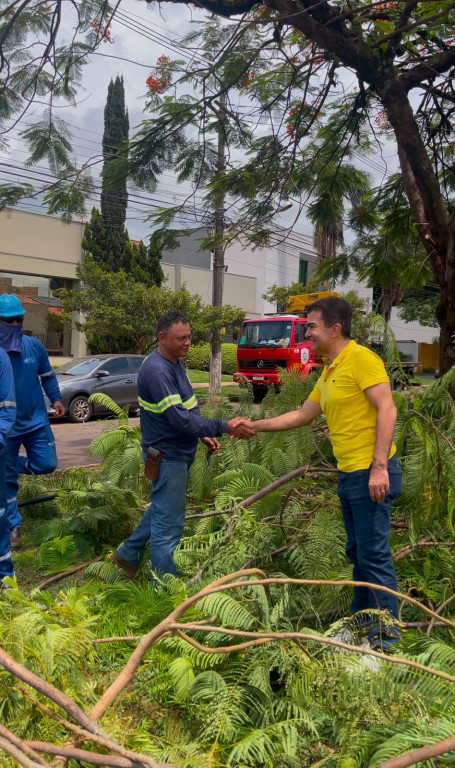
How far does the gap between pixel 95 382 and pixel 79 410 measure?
0.76 m

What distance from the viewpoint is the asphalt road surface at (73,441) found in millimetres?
9617

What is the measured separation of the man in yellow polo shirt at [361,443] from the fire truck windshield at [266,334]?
55.9ft

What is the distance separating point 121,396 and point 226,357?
18.1 metres

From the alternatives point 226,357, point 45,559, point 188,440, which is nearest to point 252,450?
point 188,440

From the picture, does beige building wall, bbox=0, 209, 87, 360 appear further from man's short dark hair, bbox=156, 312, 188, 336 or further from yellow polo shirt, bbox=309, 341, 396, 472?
yellow polo shirt, bbox=309, 341, 396, 472

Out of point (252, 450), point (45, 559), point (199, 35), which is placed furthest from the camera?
point (199, 35)

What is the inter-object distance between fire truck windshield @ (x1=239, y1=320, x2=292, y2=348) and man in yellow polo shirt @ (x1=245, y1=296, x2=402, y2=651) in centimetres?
1705

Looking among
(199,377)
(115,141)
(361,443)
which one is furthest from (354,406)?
(115,141)

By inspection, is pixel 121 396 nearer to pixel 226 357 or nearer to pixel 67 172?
pixel 67 172

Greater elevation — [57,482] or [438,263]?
[438,263]

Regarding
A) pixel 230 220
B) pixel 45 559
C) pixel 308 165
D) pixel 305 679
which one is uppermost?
pixel 308 165

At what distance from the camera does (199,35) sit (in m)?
6.25

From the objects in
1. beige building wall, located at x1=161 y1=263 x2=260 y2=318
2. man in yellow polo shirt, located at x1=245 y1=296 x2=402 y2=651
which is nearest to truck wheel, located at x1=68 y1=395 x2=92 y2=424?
man in yellow polo shirt, located at x1=245 y1=296 x2=402 y2=651

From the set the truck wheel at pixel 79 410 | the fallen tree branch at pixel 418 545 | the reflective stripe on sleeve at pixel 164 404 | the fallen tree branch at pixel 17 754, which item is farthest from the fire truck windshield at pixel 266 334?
the fallen tree branch at pixel 17 754
